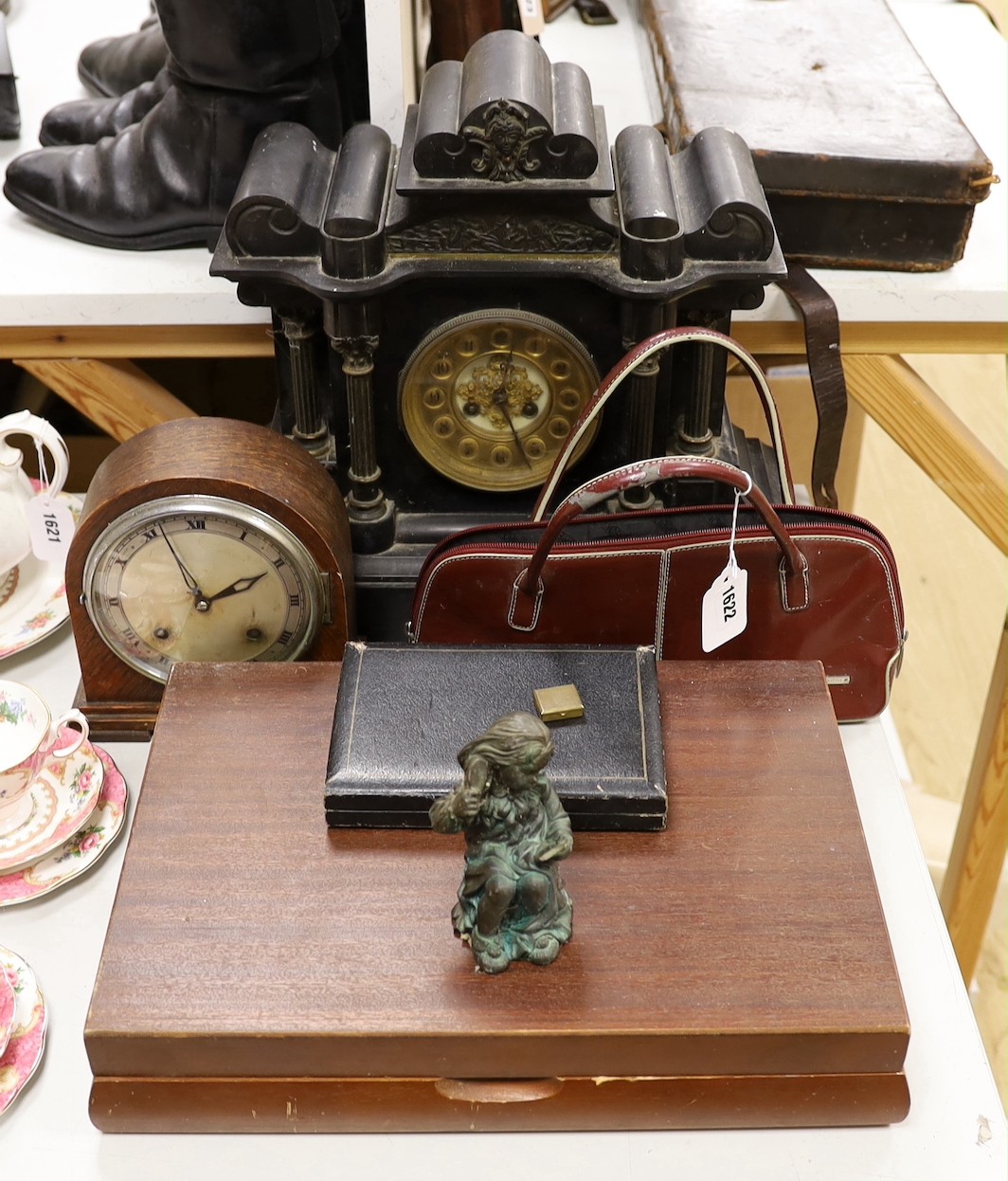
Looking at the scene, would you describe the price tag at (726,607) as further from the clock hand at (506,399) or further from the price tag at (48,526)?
the price tag at (48,526)

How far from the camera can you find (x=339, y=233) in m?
1.09

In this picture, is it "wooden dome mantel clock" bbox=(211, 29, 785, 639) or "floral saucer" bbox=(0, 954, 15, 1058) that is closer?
"floral saucer" bbox=(0, 954, 15, 1058)

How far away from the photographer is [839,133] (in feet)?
4.47

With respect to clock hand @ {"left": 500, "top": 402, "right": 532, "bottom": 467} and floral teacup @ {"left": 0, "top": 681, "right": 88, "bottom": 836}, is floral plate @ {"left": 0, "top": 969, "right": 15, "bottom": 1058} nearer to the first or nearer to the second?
floral teacup @ {"left": 0, "top": 681, "right": 88, "bottom": 836}

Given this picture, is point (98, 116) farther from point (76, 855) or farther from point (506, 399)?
point (76, 855)

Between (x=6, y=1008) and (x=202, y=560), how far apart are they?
380mm

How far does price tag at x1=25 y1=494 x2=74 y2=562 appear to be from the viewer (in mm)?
1202

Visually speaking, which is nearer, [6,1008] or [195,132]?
[6,1008]

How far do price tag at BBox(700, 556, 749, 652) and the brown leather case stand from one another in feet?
1.53

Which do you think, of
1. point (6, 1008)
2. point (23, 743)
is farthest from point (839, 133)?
point (6, 1008)

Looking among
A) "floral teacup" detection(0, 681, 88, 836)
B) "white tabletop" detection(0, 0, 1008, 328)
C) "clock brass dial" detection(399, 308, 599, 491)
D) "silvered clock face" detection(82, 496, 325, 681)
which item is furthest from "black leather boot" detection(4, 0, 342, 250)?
"floral teacup" detection(0, 681, 88, 836)

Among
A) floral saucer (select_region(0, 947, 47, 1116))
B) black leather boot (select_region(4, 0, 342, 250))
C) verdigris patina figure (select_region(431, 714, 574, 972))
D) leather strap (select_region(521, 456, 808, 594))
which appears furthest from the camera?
black leather boot (select_region(4, 0, 342, 250))

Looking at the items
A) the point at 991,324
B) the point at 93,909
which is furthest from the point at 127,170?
the point at 991,324

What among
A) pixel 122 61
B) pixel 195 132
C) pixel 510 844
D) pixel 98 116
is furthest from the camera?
pixel 122 61
